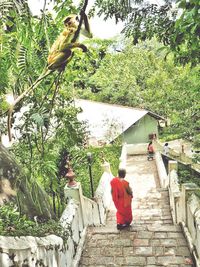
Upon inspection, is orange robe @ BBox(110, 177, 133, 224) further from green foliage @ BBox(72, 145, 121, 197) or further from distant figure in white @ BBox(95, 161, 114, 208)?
green foliage @ BBox(72, 145, 121, 197)

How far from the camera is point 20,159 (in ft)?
17.1

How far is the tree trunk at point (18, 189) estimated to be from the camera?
4719 millimetres

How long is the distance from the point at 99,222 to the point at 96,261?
183 cm

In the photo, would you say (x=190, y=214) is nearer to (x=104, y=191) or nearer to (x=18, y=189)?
(x=18, y=189)

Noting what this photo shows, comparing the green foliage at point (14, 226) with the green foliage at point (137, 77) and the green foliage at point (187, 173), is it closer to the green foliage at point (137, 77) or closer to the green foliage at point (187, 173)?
the green foliage at point (187, 173)

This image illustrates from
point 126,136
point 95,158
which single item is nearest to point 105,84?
point 126,136

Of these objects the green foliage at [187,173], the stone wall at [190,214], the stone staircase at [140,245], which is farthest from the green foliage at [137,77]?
the stone wall at [190,214]

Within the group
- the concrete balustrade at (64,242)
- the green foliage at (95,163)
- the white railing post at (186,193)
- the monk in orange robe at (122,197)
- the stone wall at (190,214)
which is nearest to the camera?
the concrete balustrade at (64,242)

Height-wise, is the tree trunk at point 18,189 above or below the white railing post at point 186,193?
above

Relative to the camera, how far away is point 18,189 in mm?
5012

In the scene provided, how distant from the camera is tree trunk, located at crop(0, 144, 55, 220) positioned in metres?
4.72

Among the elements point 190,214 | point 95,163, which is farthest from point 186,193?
point 95,163

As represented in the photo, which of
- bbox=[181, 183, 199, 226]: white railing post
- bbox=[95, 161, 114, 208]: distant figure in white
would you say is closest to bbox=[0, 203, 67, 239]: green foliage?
bbox=[181, 183, 199, 226]: white railing post

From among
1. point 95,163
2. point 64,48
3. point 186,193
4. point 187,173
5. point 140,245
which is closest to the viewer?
point 64,48
